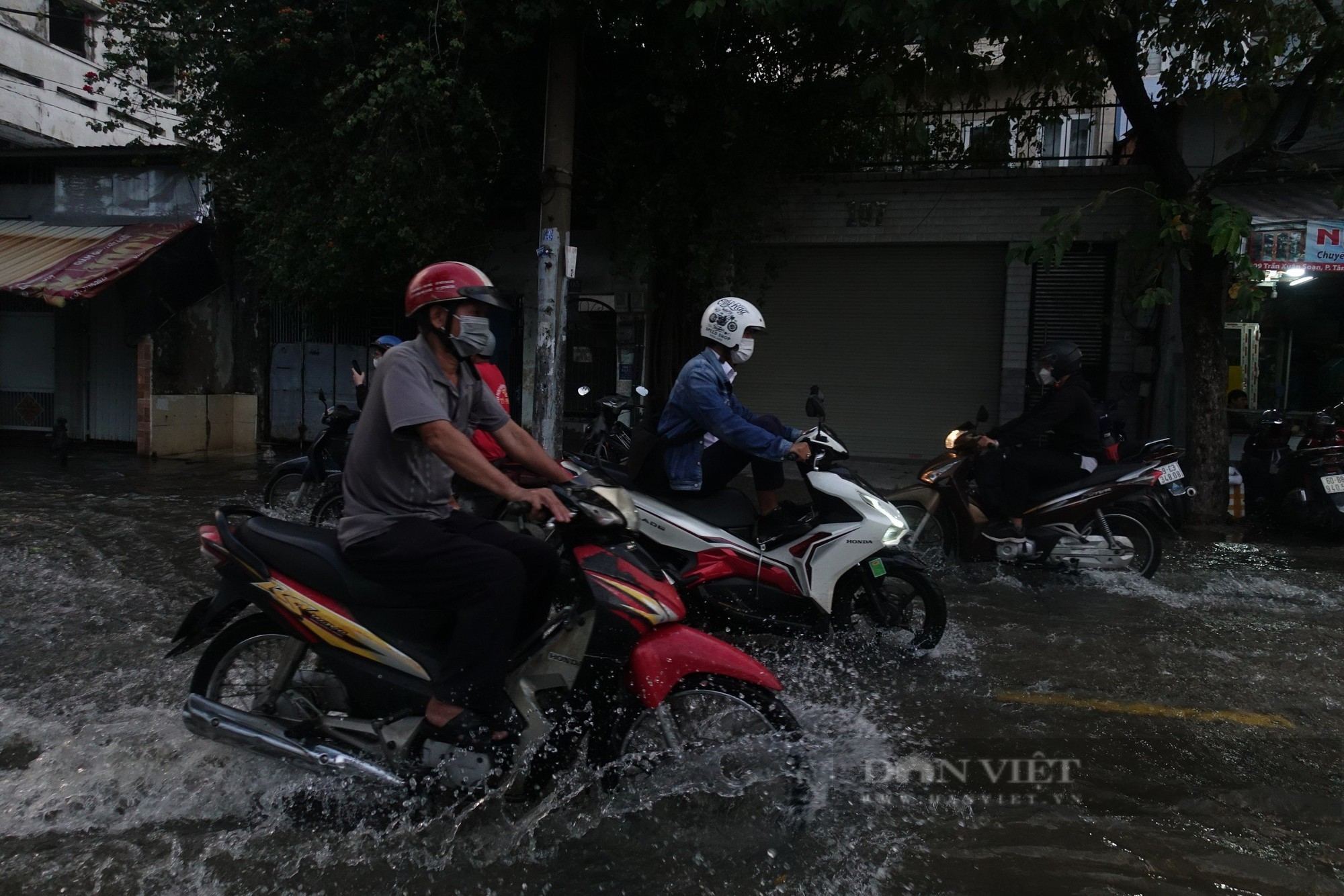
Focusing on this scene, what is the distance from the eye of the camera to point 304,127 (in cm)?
1126

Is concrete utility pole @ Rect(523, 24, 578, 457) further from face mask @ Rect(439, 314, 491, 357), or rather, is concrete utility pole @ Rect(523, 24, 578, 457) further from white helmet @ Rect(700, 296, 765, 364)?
face mask @ Rect(439, 314, 491, 357)

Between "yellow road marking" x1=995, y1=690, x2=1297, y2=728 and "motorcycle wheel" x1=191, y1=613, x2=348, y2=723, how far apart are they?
9.25ft

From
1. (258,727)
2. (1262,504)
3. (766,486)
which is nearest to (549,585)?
(258,727)

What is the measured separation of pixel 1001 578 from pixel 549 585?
4489 millimetres

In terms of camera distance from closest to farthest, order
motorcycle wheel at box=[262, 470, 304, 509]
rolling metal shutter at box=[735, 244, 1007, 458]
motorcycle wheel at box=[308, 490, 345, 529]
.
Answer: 1. motorcycle wheel at box=[308, 490, 345, 529]
2. motorcycle wheel at box=[262, 470, 304, 509]
3. rolling metal shutter at box=[735, 244, 1007, 458]

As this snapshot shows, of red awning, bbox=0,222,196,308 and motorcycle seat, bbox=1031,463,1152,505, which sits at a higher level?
red awning, bbox=0,222,196,308

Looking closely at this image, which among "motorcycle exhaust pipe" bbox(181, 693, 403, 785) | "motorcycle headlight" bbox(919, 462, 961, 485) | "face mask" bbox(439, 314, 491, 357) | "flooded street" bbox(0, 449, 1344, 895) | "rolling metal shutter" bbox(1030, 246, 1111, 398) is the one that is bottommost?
"flooded street" bbox(0, 449, 1344, 895)

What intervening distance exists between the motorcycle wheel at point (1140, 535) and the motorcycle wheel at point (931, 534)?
103 cm

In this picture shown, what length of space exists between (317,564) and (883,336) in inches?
418

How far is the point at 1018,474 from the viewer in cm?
631

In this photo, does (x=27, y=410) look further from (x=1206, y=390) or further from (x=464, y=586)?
(x=1206, y=390)

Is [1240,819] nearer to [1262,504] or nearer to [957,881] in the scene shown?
[957,881]

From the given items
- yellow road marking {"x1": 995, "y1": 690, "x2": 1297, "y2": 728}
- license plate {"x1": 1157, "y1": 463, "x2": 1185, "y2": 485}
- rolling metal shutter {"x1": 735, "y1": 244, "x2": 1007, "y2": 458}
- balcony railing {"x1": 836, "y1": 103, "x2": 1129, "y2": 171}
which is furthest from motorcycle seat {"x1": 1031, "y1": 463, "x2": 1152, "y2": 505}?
rolling metal shutter {"x1": 735, "y1": 244, "x2": 1007, "y2": 458}

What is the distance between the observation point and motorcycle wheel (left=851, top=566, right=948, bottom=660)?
15.1ft
